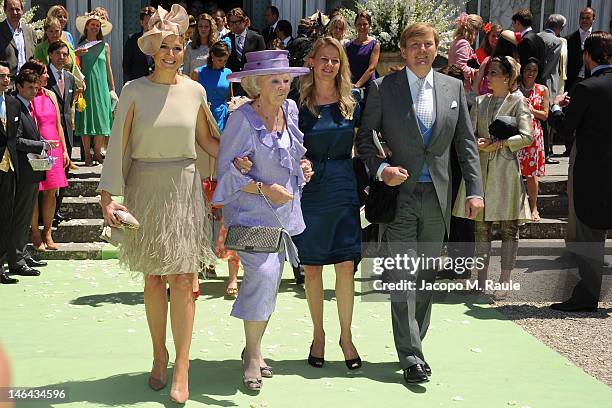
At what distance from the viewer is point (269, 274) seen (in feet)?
16.6

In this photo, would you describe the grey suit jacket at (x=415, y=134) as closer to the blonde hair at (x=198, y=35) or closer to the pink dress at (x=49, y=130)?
the pink dress at (x=49, y=130)

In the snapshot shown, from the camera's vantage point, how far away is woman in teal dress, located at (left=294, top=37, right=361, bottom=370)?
5.41 metres

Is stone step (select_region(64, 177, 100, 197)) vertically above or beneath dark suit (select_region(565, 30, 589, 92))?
beneath

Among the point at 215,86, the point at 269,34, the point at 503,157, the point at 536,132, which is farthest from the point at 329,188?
the point at 269,34

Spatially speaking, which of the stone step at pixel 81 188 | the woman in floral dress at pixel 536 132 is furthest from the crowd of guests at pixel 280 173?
the stone step at pixel 81 188

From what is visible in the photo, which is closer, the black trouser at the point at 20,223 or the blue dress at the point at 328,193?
the blue dress at the point at 328,193

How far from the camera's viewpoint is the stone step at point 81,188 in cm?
1014

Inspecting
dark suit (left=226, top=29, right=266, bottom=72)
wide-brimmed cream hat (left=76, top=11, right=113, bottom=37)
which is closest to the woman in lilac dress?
dark suit (left=226, top=29, right=266, bottom=72)

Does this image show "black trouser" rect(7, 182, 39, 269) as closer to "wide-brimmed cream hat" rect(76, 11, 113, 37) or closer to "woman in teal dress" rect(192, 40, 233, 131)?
"woman in teal dress" rect(192, 40, 233, 131)

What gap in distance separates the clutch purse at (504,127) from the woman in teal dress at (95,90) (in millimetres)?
5381

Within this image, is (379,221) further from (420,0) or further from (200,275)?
(420,0)

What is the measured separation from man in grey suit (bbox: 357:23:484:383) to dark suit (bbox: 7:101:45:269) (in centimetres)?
401

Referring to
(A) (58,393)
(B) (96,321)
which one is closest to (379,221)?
(A) (58,393)

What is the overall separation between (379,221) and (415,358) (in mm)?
765
